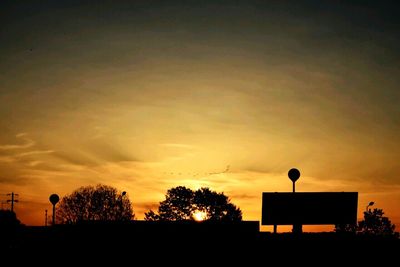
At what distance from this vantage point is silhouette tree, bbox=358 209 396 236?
5133 inches

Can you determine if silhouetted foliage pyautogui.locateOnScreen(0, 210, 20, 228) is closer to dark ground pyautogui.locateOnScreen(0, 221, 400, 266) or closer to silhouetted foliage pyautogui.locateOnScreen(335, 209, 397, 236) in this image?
dark ground pyautogui.locateOnScreen(0, 221, 400, 266)

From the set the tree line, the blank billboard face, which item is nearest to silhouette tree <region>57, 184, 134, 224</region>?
the tree line

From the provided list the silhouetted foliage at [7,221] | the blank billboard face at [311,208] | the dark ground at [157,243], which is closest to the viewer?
the dark ground at [157,243]

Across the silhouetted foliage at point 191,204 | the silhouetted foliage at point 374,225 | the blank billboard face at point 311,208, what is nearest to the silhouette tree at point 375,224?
the silhouetted foliage at point 374,225

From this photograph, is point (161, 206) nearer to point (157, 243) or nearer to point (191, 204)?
point (191, 204)

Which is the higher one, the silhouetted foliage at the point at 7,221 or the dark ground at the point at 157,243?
the dark ground at the point at 157,243

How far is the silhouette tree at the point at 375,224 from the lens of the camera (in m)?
130

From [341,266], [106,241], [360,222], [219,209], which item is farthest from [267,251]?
[360,222]

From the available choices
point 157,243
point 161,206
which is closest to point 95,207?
point 161,206

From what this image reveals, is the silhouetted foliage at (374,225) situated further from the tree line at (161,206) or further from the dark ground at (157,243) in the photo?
the dark ground at (157,243)

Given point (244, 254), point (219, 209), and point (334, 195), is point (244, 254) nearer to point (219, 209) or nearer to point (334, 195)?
point (334, 195)

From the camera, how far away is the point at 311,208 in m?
46.6

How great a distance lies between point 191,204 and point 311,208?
238ft

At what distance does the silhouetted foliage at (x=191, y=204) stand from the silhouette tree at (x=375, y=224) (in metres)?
38.3
